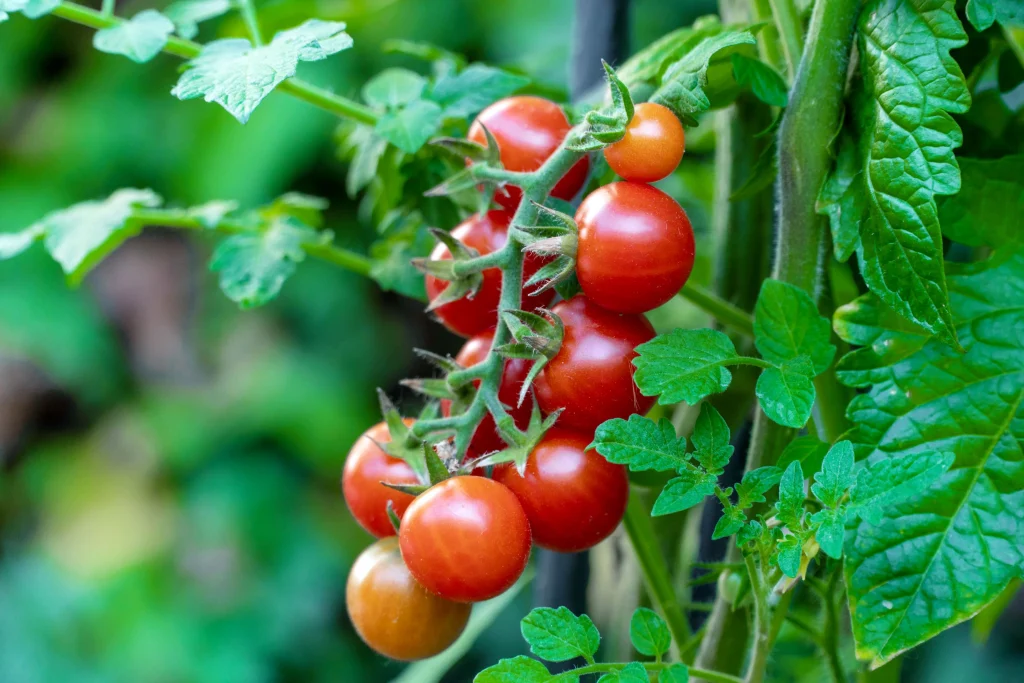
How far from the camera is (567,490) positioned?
382 millimetres

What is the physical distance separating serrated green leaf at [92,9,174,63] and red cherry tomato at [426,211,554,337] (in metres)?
0.20

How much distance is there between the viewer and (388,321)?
155cm

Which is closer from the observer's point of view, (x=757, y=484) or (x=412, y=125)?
(x=757, y=484)

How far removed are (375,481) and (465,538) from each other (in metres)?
0.09

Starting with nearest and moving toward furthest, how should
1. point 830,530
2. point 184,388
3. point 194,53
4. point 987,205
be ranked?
point 830,530 < point 987,205 < point 194,53 < point 184,388

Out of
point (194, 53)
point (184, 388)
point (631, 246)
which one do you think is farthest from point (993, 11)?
point (184, 388)

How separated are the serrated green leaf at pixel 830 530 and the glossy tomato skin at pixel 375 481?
177mm

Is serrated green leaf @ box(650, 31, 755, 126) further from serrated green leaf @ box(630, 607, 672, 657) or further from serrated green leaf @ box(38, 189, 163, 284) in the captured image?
serrated green leaf @ box(38, 189, 163, 284)

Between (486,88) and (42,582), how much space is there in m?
1.33

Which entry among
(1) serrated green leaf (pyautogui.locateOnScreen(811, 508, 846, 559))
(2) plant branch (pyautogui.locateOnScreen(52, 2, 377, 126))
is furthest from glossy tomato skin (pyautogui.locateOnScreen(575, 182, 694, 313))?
(2) plant branch (pyautogui.locateOnScreen(52, 2, 377, 126))

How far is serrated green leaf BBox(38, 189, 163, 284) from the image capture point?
0.56 meters

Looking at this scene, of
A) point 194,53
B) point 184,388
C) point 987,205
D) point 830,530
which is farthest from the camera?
point 184,388

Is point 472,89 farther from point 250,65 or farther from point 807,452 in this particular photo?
point 807,452

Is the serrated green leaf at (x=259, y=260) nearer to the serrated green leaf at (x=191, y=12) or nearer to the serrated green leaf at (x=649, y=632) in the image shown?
the serrated green leaf at (x=191, y=12)
